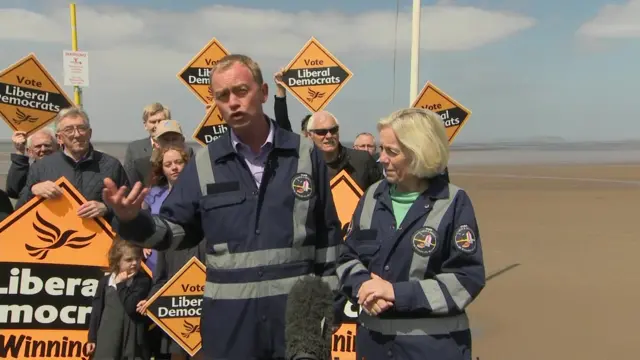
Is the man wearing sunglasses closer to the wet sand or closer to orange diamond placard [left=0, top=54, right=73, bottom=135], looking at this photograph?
the wet sand

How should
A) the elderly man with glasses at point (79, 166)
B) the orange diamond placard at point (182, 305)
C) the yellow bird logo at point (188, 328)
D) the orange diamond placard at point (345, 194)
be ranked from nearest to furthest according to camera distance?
the orange diamond placard at point (182, 305) → the yellow bird logo at point (188, 328) → the elderly man with glasses at point (79, 166) → the orange diamond placard at point (345, 194)

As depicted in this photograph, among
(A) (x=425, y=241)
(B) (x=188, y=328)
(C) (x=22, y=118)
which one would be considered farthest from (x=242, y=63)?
(C) (x=22, y=118)

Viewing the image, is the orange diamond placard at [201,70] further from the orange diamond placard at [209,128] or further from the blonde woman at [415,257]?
the blonde woman at [415,257]

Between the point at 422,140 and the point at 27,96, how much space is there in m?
5.37

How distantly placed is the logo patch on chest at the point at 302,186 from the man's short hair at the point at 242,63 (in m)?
0.44

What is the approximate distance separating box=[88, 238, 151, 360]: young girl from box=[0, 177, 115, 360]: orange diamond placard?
225mm

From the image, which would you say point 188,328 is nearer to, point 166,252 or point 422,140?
point 166,252

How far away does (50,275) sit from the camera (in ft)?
16.8

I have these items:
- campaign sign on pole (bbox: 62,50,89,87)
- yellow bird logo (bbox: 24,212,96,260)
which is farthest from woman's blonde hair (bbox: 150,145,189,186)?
campaign sign on pole (bbox: 62,50,89,87)

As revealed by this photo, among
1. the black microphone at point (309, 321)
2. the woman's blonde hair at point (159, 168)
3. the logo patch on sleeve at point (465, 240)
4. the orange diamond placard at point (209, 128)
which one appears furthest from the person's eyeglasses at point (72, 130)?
the black microphone at point (309, 321)

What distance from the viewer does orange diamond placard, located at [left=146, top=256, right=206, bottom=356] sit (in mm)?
4844

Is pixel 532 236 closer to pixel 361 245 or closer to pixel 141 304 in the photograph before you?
pixel 141 304

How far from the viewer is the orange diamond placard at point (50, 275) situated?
5020 mm

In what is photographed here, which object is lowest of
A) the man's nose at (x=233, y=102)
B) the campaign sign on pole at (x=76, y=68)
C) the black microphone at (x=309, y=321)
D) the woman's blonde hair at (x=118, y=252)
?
the black microphone at (x=309, y=321)
